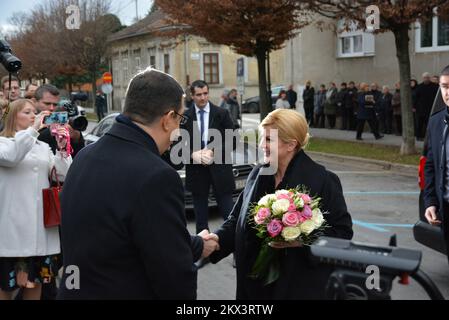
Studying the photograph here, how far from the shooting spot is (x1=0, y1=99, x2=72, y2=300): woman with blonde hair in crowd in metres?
4.27

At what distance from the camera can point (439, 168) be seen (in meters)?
4.40

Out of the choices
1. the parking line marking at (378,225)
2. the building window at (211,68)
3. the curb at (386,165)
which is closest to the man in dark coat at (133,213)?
the parking line marking at (378,225)

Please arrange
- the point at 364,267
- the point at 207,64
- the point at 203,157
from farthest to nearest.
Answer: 1. the point at 207,64
2. the point at 203,157
3. the point at 364,267

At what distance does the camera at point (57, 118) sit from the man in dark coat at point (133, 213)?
6.90 ft

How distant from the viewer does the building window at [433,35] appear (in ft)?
66.1

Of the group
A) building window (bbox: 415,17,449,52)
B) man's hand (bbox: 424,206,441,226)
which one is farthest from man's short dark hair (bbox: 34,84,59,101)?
building window (bbox: 415,17,449,52)

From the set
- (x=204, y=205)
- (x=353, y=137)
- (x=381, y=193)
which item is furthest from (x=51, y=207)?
(x=353, y=137)

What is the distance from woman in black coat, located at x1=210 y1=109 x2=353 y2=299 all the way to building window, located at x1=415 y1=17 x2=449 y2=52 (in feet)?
59.1

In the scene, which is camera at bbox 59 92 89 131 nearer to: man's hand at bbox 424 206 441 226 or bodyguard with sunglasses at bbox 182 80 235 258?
bodyguard with sunglasses at bbox 182 80 235 258

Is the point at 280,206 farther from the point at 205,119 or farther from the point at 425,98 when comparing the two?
the point at 425,98

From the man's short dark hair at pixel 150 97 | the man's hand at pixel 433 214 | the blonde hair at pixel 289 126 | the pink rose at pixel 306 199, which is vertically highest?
the man's short dark hair at pixel 150 97

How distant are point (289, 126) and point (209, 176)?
11.7 feet

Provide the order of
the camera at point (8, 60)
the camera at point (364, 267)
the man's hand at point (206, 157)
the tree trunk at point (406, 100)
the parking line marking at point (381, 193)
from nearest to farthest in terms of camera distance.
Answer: the camera at point (364, 267) → the camera at point (8, 60) → the man's hand at point (206, 157) → the parking line marking at point (381, 193) → the tree trunk at point (406, 100)

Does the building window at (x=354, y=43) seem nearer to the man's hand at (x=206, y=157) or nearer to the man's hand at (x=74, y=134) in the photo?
the man's hand at (x=206, y=157)
